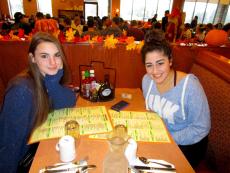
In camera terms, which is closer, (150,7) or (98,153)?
(98,153)

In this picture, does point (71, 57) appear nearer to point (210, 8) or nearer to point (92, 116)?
point (92, 116)

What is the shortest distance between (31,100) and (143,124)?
0.70 metres

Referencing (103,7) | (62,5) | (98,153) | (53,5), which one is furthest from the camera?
(103,7)

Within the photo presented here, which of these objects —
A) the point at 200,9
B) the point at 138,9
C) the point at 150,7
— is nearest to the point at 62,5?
the point at 138,9

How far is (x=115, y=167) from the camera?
768 mm

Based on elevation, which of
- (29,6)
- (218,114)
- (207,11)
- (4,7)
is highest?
(207,11)

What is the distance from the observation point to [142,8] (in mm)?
11141

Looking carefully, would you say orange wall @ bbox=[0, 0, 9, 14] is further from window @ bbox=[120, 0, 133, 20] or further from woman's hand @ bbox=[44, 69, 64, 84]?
woman's hand @ bbox=[44, 69, 64, 84]

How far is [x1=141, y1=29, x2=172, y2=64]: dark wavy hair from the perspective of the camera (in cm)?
125

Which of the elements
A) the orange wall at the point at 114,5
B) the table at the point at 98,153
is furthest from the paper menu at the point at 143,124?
the orange wall at the point at 114,5

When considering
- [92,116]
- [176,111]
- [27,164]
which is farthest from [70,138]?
[176,111]

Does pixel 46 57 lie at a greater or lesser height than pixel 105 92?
greater

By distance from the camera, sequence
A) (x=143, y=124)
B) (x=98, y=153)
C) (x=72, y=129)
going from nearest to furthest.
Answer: (x=98, y=153), (x=72, y=129), (x=143, y=124)

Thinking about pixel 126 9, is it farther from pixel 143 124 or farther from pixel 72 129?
pixel 72 129
